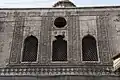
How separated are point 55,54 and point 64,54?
38cm

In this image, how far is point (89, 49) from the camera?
987 centimetres

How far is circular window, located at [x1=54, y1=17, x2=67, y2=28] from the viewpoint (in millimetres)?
10578

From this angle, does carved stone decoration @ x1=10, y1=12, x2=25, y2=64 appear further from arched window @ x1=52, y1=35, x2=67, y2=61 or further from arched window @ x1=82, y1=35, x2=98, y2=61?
arched window @ x1=82, y1=35, x2=98, y2=61

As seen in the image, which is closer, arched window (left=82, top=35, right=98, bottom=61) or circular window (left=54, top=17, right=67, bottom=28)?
arched window (left=82, top=35, right=98, bottom=61)

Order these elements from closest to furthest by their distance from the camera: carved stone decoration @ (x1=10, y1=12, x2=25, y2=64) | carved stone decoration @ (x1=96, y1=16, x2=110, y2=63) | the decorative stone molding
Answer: the decorative stone molding < carved stone decoration @ (x1=96, y1=16, x2=110, y2=63) < carved stone decoration @ (x1=10, y1=12, x2=25, y2=64)

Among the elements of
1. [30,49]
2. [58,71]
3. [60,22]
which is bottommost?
[58,71]

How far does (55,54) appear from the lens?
980 cm

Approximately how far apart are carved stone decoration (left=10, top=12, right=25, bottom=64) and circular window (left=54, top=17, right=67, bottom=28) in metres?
1.50

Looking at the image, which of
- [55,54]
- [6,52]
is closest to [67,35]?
[55,54]

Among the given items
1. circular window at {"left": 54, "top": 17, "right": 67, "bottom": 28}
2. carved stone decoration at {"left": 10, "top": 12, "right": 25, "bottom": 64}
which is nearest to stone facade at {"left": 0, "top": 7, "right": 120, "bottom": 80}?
carved stone decoration at {"left": 10, "top": 12, "right": 25, "bottom": 64}

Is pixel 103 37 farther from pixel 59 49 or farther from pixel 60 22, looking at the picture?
pixel 60 22

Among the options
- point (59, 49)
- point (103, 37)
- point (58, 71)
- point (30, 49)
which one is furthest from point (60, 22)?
point (58, 71)

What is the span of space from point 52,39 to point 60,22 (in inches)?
46.9

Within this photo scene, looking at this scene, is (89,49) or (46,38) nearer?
(89,49)
